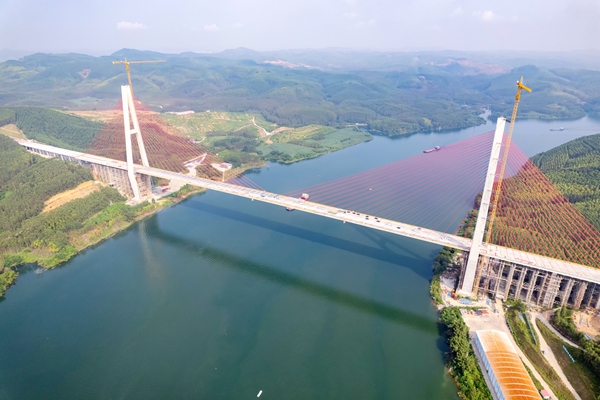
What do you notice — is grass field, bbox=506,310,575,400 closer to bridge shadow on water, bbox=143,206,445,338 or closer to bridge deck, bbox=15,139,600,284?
bridge deck, bbox=15,139,600,284

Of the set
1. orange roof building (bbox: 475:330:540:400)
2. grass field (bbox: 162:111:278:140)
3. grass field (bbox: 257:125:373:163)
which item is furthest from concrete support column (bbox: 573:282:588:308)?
grass field (bbox: 162:111:278:140)

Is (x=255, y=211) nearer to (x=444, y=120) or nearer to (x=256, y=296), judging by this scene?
Result: (x=256, y=296)

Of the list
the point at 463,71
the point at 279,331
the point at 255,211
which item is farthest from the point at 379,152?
the point at 463,71

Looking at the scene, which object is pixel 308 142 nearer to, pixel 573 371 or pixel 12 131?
pixel 12 131

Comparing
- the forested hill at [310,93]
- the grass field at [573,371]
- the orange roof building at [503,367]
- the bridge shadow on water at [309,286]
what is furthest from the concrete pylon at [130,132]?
the forested hill at [310,93]

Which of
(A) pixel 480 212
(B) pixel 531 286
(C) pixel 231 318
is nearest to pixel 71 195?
(C) pixel 231 318

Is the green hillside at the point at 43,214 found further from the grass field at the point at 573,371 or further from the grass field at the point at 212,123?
the grass field at the point at 573,371
